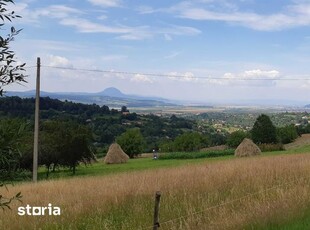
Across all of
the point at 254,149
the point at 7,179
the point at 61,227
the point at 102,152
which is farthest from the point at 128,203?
the point at 102,152

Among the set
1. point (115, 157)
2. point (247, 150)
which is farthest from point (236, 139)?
point (115, 157)

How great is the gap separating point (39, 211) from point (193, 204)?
3.67 meters

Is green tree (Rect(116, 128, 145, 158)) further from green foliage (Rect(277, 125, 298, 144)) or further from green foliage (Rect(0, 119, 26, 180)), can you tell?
green foliage (Rect(0, 119, 26, 180))

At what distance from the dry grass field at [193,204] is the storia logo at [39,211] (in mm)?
160

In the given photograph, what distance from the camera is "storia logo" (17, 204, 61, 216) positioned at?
9394 millimetres

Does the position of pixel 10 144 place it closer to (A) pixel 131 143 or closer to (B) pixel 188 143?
(A) pixel 131 143

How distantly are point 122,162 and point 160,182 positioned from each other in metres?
38.8

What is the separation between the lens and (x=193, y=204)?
9055mm

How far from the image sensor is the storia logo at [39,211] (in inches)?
370

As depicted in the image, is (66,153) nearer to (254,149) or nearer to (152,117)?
(254,149)

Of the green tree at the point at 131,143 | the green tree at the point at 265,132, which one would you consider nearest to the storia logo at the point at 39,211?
the green tree at the point at 265,132

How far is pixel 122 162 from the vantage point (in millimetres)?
50719

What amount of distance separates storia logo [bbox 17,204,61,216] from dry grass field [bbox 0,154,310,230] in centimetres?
16

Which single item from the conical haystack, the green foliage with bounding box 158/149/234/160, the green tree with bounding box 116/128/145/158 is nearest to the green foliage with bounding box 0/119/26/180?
the green foliage with bounding box 158/149/234/160
